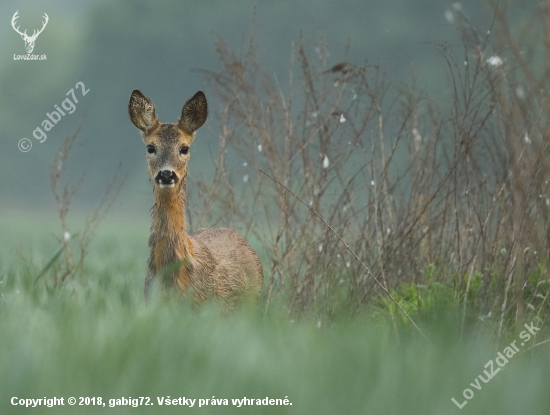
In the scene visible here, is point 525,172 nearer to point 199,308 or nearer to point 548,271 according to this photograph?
point 548,271

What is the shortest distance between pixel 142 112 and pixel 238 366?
2.46m

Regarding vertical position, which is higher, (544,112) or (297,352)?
(544,112)

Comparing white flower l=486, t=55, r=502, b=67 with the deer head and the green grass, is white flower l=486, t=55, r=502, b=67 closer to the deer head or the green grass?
the green grass

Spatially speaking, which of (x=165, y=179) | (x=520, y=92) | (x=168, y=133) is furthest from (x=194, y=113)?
(x=520, y=92)

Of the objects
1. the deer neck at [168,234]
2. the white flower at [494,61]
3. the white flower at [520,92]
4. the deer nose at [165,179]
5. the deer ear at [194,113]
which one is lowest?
the deer neck at [168,234]

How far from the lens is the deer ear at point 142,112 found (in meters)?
5.13

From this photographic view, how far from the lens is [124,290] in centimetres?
510

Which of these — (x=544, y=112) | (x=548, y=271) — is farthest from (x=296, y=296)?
(x=544, y=112)

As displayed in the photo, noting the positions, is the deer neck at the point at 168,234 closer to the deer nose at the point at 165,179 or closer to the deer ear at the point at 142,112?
the deer nose at the point at 165,179

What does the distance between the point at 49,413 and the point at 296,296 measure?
3561 millimetres

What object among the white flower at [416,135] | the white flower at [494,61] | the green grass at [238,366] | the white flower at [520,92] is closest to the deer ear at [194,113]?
the green grass at [238,366]

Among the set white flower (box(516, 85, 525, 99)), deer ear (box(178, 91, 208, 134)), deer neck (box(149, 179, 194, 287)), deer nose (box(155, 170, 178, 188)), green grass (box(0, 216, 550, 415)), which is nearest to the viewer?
green grass (box(0, 216, 550, 415))

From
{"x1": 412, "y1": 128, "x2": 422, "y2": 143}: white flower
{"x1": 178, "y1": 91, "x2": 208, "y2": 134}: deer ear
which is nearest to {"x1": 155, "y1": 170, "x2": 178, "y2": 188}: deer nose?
{"x1": 178, "y1": 91, "x2": 208, "y2": 134}: deer ear

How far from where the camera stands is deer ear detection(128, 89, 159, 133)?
202 inches
